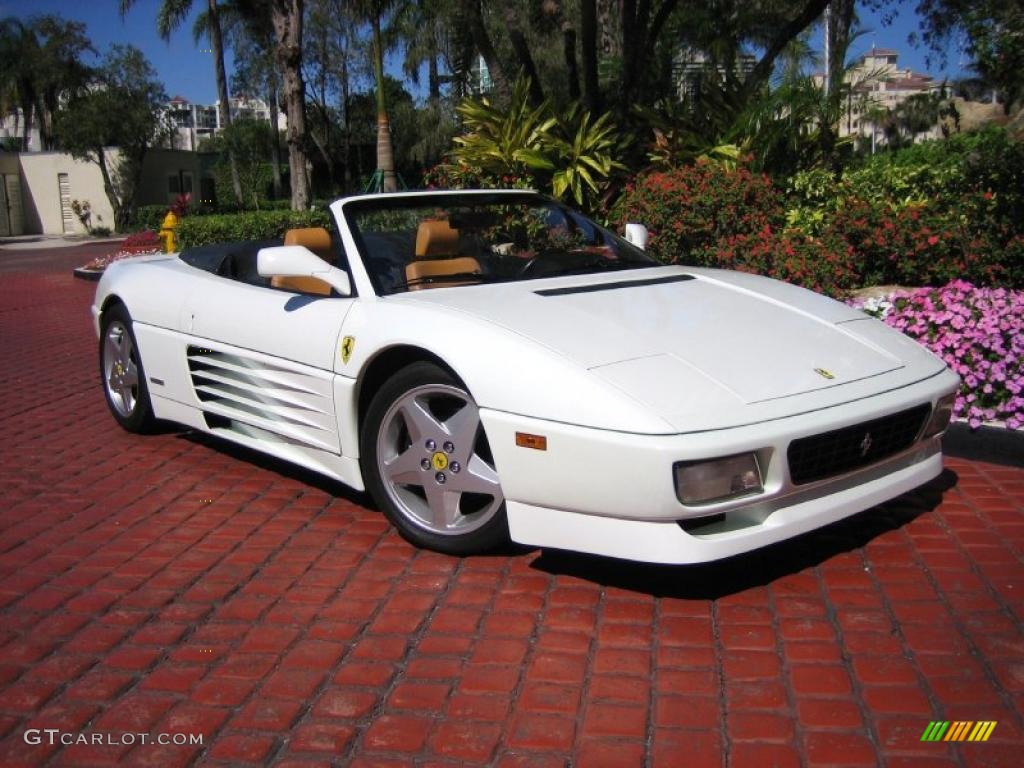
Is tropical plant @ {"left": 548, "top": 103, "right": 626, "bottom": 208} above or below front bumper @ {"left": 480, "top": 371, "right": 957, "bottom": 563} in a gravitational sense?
above

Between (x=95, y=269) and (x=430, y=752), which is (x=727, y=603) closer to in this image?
(x=430, y=752)

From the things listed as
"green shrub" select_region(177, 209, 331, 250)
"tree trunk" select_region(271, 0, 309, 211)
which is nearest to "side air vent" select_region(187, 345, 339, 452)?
"green shrub" select_region(177, 209, 331, 250)

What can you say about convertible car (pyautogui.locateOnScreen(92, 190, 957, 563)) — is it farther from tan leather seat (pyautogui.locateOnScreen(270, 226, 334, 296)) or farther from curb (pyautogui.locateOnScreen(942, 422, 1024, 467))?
curb (pyautogui.locateOnScreen(942, 422, 1024, 467))

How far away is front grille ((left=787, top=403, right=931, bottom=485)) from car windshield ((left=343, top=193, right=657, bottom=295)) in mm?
1520

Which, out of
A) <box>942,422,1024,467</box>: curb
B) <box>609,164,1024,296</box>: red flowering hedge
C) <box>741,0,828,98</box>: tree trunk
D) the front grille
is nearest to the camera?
the front grille

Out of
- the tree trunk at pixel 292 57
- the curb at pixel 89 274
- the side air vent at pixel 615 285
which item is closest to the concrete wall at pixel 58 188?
the tree trunk at pixel 292 57

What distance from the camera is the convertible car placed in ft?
9.93

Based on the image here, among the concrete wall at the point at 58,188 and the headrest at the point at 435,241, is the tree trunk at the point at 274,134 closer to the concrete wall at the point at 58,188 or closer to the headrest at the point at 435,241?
the concrete wall at the point at 58,188

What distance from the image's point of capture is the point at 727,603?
3252mm

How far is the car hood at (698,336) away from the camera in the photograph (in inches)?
124

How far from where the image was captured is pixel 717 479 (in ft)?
9.73

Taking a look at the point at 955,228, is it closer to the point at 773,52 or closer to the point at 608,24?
the point at 773,52

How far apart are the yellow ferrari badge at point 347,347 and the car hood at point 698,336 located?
0.95 feet

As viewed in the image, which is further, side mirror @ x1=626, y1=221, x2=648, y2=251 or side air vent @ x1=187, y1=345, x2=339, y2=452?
side mirror @ x1=626, y1=221, x2=648, y2=251
